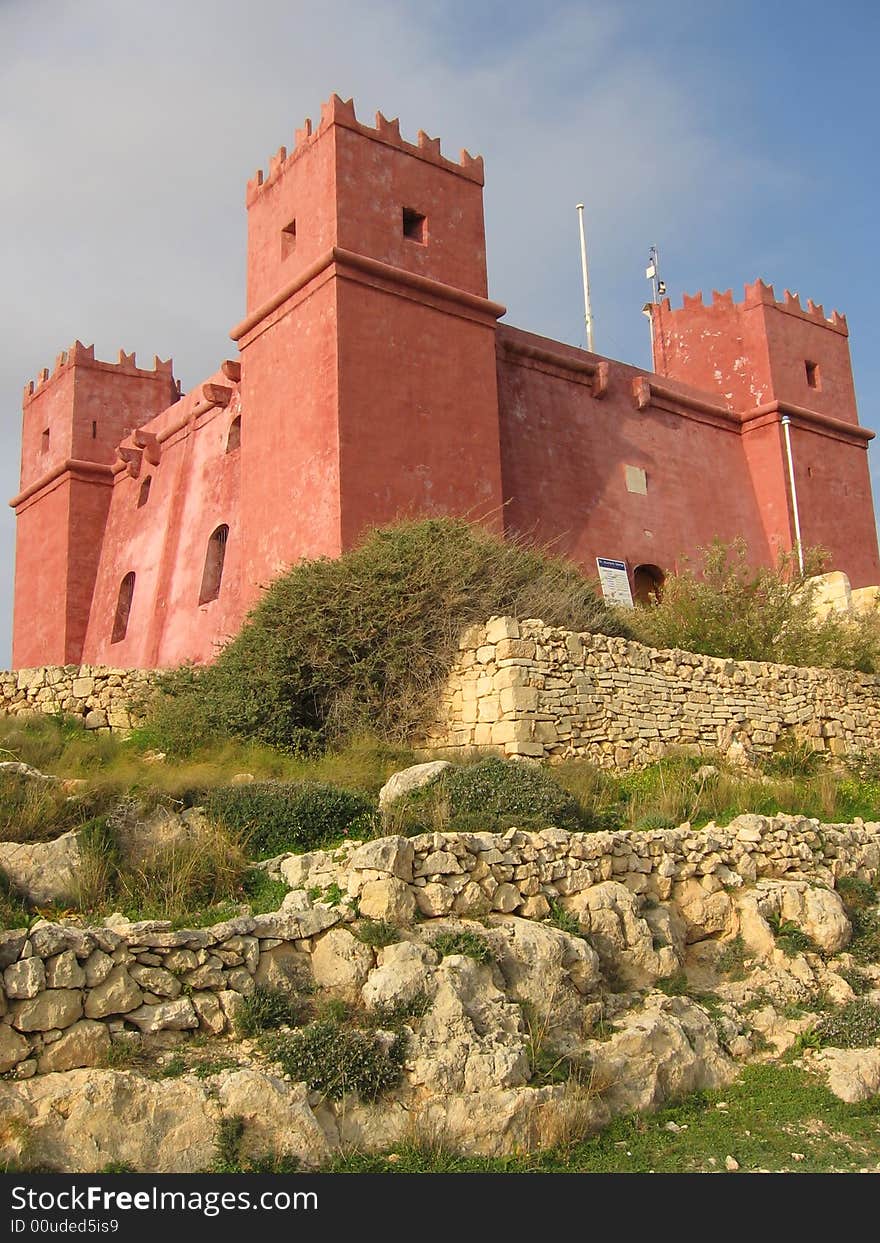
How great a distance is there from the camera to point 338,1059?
696 cm

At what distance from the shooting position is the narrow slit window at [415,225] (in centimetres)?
1898

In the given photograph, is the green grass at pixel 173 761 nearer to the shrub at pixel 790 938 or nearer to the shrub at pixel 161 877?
the shrub at pixel 161 877

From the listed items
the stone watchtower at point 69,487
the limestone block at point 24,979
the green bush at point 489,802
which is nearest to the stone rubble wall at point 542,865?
the green bush at point 489,802

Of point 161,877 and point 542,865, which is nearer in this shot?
point 161,877

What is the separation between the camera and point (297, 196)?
746 inches

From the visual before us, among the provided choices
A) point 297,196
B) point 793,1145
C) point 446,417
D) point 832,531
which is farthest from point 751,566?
point 793,1145

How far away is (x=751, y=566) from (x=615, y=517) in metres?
3.25

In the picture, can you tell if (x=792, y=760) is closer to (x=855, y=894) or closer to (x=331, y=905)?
(x=855, y=894)

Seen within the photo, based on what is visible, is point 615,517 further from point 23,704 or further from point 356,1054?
point 356,1054

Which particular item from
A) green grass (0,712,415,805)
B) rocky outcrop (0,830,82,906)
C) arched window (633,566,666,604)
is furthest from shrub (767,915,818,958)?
arched window (633,566,666,604)

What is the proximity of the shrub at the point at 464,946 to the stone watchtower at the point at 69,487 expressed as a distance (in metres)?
17.6

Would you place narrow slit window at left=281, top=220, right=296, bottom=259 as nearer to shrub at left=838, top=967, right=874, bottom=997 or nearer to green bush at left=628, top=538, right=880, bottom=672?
green bush at left=628, top=538, right=880, bottom=672

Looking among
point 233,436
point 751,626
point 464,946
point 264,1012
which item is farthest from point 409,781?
point 233,436

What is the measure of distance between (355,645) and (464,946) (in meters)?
6.67
